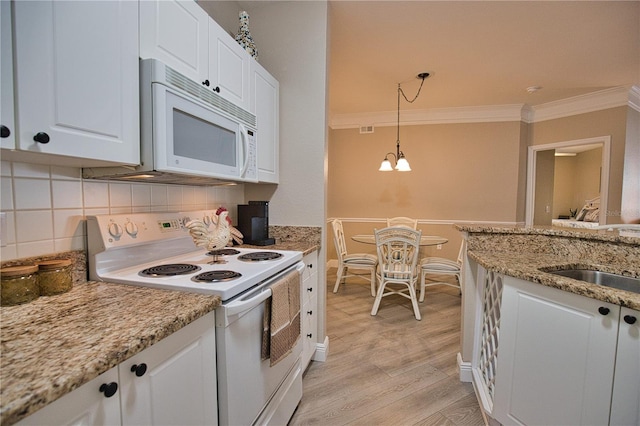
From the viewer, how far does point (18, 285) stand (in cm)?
91

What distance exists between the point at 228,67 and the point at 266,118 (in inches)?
18.0

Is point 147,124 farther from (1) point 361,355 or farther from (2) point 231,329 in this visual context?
(1) point 361,355

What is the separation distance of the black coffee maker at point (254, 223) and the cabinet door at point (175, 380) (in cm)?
108

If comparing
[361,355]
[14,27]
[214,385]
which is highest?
[14,27]

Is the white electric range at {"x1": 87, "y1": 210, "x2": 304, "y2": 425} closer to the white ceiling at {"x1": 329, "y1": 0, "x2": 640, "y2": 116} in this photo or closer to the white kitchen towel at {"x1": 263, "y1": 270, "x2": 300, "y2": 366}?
the white kitchen towel at {"x1": 263, "y1": 270, "x2": 300, "y2": 366}

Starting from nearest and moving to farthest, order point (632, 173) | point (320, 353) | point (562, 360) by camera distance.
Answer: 1. point (562, 360)
2. point (320, 353)
3. point (632, 173)

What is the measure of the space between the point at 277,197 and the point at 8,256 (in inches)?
59.6

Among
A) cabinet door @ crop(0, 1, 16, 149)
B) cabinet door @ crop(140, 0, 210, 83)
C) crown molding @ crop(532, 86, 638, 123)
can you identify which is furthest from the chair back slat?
crown molding @ crop(532, 86, 638, 123)

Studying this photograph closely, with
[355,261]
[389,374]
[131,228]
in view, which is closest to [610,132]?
[355,261]

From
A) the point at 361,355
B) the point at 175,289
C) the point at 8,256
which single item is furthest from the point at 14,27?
the point at 361,355

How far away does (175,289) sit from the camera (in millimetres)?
1090

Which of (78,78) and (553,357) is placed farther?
(553,357)

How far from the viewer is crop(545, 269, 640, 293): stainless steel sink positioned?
4.55 feet

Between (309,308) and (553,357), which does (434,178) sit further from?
(553,357)
